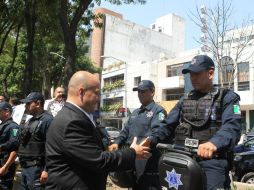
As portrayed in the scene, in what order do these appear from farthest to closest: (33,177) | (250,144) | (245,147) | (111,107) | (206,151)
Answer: (111,107), (250,144), (245,147), (33,177), (206,151)

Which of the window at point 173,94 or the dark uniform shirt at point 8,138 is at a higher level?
the window at point 173,94

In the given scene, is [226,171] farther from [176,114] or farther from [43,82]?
[43,82]

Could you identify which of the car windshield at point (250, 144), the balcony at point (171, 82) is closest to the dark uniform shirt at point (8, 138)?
the car windshield at point (250, 144)

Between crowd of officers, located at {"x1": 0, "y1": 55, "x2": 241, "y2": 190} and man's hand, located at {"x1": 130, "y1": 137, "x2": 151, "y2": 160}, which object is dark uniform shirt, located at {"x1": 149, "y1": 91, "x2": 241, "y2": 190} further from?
man's hand, located at {"x1": 130, "y1": 137, "x2": 151, "y2": 160}

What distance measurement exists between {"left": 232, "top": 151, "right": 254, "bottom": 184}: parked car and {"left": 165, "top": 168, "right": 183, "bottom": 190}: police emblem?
750 centimetres

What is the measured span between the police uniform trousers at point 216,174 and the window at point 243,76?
30.0m

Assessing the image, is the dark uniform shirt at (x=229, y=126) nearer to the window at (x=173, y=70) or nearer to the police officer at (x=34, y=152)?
the police officer at (x=34, y=152)

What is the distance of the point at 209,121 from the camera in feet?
12.0

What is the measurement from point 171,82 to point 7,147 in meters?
38.5

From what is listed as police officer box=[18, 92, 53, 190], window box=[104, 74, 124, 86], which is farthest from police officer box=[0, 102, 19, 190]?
window box=[104, 74, 124, 86]

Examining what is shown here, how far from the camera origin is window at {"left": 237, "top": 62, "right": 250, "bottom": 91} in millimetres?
32509

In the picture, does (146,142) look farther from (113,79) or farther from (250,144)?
(113,79)

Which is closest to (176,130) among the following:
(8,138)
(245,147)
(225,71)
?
(8,138)

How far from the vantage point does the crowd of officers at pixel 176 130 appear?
3479 millimetres
